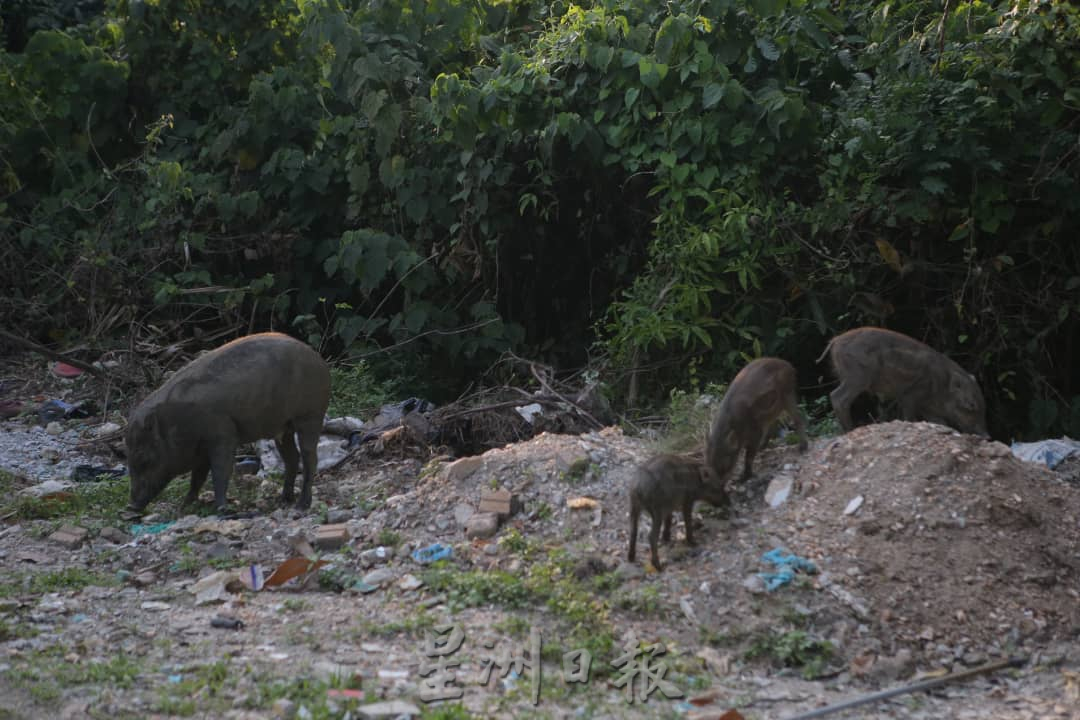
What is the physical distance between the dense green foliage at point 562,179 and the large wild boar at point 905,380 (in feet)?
4.81

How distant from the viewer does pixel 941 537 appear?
6.35 m

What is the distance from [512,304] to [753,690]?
25.9ft

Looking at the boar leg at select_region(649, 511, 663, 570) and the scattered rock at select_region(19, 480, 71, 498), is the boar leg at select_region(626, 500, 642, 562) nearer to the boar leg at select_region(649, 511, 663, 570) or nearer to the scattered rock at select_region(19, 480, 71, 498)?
the boar leg at select_region(649, 511, 663, 570)

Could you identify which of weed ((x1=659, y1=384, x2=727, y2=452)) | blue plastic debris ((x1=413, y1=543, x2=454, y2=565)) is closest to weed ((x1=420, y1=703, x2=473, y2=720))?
blue plastic debris ((x1=413, y1=543, x2=454, y2=565))

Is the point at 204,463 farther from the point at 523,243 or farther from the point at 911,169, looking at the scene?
the point at 911,169

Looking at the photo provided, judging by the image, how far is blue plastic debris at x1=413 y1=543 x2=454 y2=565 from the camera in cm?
695

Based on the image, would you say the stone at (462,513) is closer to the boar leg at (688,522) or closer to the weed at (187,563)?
the boar leg at (688,522)

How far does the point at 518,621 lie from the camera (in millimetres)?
5895

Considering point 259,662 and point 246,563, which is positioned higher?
point 259,662

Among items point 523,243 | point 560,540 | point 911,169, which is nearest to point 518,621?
point 560,540

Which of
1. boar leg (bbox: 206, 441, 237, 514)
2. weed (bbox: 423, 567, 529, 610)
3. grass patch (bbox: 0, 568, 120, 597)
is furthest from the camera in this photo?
boar leg (bbox: 206, 441, 237, 514)

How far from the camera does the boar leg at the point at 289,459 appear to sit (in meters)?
9.12

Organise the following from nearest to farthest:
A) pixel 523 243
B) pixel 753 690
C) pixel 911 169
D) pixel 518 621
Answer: pixel 753 690
pixel 518 621
pixel 911 169
pixel 523 243

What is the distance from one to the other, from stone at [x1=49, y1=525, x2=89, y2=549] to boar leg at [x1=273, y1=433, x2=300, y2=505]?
1581 mm
